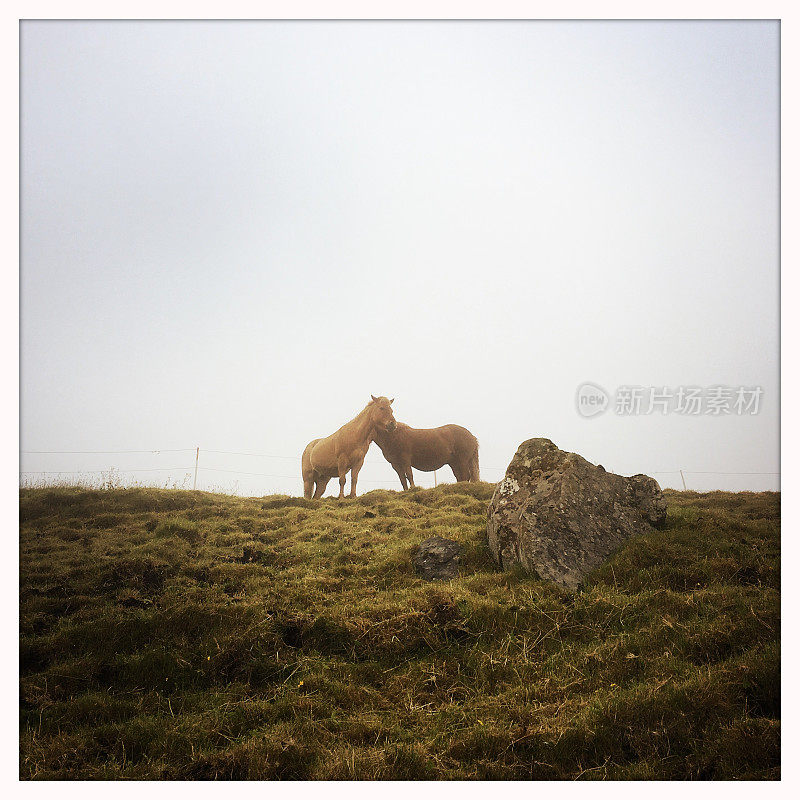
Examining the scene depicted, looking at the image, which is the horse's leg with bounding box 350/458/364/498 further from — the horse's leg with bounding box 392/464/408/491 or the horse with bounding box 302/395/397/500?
the horse's leg with bounding box 392/464/408/491

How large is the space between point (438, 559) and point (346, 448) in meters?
6.18

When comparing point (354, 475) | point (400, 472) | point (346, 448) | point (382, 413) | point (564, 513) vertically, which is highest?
point (382, 413)

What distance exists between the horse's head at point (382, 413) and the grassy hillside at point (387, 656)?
435 cm

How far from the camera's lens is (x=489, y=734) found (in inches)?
238

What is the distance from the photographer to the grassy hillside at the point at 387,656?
5.94 m

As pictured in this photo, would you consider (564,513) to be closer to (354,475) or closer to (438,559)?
(438,559)

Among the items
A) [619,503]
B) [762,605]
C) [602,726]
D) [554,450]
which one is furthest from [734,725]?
[554,450]

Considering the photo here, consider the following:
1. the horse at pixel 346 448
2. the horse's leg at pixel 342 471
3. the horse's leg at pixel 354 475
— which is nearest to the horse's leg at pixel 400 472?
the horse at pixel 346 448

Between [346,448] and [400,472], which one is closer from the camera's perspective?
[346,448]

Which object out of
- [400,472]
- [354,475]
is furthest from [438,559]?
[400,472]

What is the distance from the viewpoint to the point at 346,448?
1508 cm

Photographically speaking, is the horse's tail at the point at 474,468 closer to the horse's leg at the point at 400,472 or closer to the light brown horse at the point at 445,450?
the light brown horse at the point at 445,450
